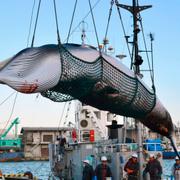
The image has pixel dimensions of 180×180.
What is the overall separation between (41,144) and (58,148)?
290 ft

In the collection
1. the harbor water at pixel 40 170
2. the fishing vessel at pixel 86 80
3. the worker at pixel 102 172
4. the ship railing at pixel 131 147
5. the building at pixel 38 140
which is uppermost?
the building at pixel 38 140

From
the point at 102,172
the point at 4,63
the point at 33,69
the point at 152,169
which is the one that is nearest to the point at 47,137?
the point at 102,172

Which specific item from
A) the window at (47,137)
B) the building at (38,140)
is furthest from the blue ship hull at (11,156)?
the window at (47,137)

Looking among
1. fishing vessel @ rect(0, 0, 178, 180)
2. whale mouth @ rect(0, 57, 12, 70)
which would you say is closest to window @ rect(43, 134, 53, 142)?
fishing vessel @ rect(0, 0, 178, 180)

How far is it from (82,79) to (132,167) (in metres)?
7.32

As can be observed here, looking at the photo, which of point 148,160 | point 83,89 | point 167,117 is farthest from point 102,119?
point 83,89

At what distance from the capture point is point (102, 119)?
30.7m

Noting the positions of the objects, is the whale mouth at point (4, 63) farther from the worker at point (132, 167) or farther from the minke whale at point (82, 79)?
the worker at point (132, 167)

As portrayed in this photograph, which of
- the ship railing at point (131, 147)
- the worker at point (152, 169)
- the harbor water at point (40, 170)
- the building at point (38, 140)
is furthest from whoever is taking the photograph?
the building at point (38, 140)

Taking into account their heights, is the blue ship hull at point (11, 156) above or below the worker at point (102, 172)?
above

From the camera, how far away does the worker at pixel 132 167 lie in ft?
53.3

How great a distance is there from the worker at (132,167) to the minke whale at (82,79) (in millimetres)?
4395

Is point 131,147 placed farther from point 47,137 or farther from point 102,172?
point 47,137

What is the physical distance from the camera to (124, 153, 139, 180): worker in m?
16.2
